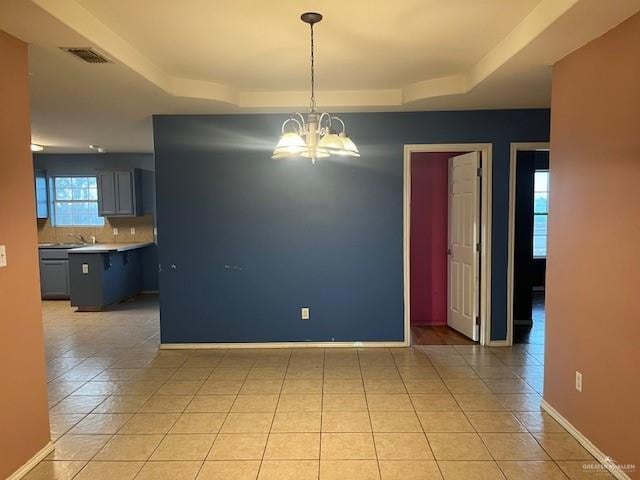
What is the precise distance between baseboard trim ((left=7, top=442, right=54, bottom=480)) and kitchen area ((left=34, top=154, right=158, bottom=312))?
4330 mm

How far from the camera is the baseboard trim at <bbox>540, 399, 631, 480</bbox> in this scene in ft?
7.56

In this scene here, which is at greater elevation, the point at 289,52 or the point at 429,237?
the point at 289,52

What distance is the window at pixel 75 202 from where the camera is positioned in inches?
305

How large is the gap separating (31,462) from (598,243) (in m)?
3.49

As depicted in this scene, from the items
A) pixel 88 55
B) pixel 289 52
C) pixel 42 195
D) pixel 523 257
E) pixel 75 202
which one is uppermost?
pixel 289 52

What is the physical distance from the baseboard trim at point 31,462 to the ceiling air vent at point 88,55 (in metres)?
2.41

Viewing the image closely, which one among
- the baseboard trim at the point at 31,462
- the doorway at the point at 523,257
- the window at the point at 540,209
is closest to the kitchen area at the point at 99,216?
the baseboard trim at the point at 31,462

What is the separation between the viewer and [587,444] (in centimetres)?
258

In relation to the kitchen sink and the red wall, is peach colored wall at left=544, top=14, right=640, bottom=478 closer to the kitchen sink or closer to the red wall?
the red wall

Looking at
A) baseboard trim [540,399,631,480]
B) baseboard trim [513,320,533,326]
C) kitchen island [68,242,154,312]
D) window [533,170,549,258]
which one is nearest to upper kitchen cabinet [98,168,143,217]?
kitchen island [68,242,154,312]

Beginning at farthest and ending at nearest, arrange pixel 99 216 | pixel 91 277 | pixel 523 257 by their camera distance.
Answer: pixel 99 216
pixel 91 277
pixel 523 257

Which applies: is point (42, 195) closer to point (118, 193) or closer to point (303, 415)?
point (118, 193)

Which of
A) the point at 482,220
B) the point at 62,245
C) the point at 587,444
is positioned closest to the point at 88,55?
the point at 482,220

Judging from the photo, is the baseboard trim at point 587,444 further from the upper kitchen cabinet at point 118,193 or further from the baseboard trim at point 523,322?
the upper kitchen cabinet at point 118,193
